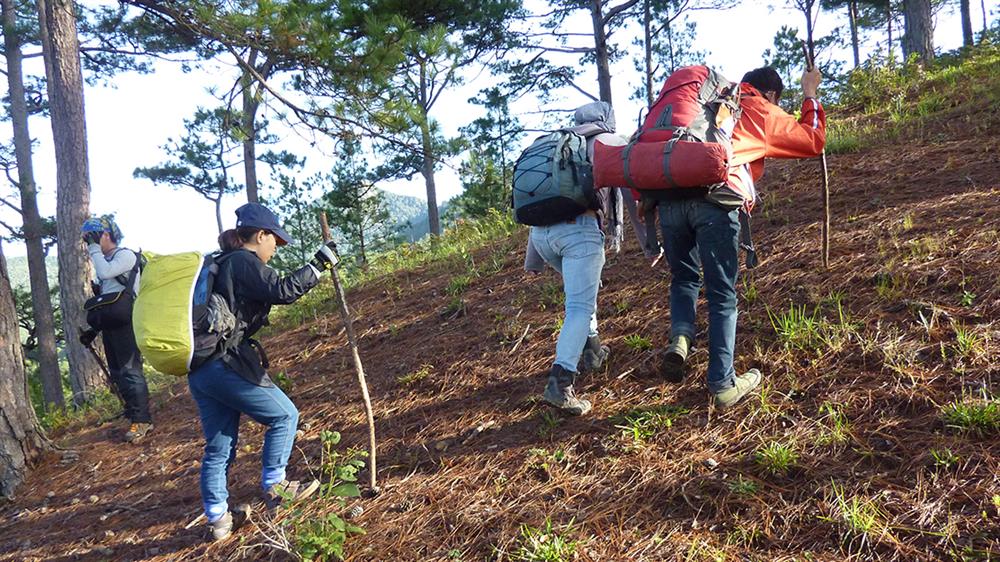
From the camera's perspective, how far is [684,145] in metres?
2.70

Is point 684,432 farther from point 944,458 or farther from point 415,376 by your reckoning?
point 415,376

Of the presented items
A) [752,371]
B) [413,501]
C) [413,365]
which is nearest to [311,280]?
[413,501]

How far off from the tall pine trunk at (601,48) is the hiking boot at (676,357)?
9.63m

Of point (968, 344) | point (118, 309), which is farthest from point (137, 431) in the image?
point (968, 344)

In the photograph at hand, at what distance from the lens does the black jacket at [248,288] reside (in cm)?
297

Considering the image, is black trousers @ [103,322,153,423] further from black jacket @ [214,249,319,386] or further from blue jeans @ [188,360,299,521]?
black jacket @ [214,249,319,386]

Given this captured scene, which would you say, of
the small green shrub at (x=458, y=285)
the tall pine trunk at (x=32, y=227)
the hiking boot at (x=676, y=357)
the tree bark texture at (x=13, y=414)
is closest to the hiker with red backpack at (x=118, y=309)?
the tree bark texture at (x=13, y=414)

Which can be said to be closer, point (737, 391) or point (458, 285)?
point (737, 391)

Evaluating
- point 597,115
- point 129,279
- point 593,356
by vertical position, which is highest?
point 597,115

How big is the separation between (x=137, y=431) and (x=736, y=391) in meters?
5.26

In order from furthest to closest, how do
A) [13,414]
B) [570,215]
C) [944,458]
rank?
[13,414] < [570,215] < [944,458]

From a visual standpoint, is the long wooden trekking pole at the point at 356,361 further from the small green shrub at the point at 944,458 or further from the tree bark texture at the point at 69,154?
the tree bark texture at the point at 69,154

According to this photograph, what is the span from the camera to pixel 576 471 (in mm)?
2920

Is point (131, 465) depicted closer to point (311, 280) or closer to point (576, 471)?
point (311, 280)
